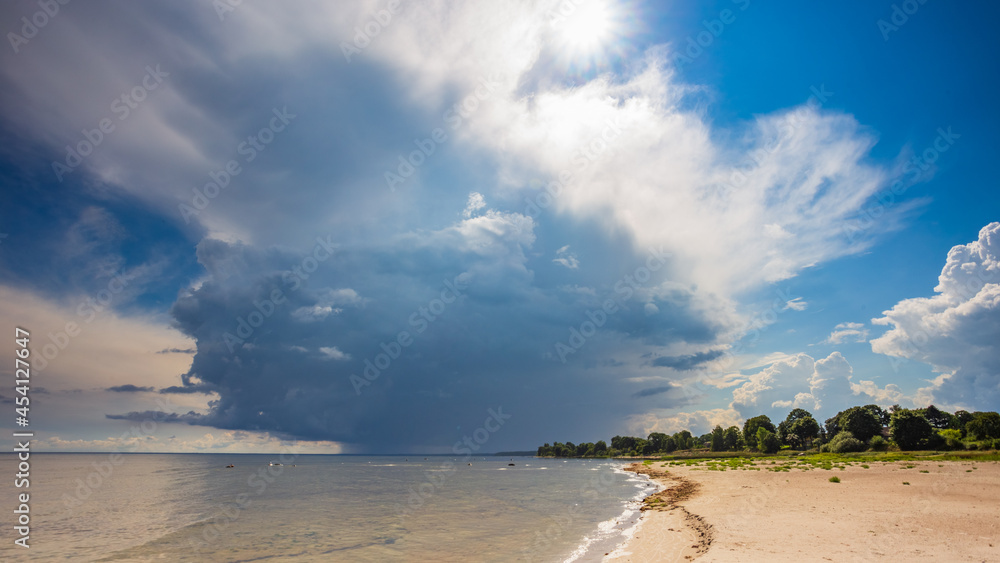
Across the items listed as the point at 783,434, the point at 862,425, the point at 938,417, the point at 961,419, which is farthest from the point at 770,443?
the point at 961,419

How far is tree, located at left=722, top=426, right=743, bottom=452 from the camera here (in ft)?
606

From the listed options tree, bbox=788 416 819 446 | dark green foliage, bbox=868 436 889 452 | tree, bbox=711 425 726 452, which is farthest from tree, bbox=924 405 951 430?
dark green foliage, bbox=868 436 889 452

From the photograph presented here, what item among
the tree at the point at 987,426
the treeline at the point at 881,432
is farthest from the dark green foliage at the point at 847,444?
the tree at the point at 987,426

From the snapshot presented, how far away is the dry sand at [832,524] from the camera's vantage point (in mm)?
17188

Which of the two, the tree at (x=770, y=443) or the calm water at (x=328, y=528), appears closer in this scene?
the calm water at (x=328, y=528)

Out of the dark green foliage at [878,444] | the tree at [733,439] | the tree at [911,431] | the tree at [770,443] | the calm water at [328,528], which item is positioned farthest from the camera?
the tree at [733,439]

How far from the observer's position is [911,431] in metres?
90.2

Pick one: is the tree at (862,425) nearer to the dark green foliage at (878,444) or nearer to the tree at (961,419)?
the dark green foliage at (878,444)

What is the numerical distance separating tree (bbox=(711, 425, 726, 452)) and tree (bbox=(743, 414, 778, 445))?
45.9 feet

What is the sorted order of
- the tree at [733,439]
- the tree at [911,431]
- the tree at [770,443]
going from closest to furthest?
the tree at [911,431] < the tree at [770,443] < the tree at [733,439]

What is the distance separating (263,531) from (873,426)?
141 m

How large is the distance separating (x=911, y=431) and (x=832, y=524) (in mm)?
101182

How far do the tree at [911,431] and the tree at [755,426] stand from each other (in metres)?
81.7

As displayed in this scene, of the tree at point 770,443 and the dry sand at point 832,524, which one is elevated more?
the dry sand at point 832,524
